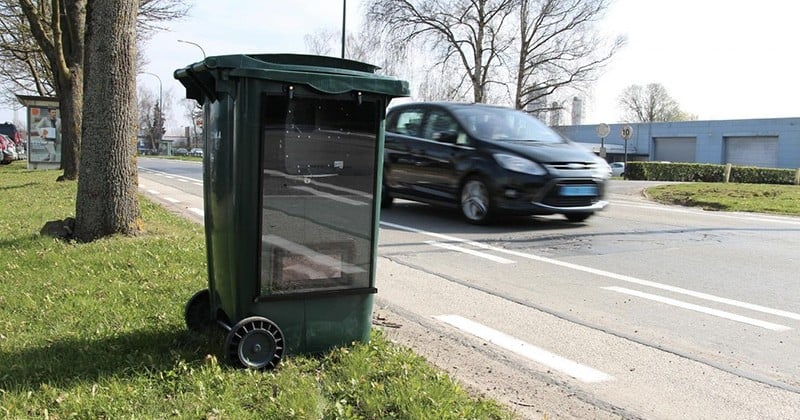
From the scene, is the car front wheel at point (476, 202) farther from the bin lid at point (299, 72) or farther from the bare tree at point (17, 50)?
the bare tree at point (17, 50)

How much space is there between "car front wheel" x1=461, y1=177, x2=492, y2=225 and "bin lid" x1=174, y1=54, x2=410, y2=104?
19.2ft

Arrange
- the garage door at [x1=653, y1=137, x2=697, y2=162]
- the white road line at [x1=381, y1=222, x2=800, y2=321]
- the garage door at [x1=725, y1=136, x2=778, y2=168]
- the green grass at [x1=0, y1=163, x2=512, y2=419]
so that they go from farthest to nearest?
the garage door at [x1=653, y1=137, x2=697, y2=162] < the garage door at [x1=725, y1=136, x2=778, y2=168] < the white road line at [x1=381, y1=222, x2=800, y2=321] < the green grass at [x1=0, y1=163, x2=512, y2=419]

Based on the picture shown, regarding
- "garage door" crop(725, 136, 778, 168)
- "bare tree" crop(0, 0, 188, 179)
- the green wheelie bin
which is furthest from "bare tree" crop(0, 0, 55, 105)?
"garage door" crop(725, 136, 778, 168)

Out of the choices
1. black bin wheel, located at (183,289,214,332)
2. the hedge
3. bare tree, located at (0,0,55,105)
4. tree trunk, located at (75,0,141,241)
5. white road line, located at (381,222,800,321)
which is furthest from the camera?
the hedge

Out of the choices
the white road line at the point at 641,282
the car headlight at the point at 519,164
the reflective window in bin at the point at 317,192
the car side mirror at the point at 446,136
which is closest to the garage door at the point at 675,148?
the car side mirror at the point at 446,136

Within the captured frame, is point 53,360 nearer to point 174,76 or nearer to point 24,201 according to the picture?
point 174,76

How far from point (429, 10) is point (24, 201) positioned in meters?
33.5

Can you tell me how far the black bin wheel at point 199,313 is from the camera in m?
4.00

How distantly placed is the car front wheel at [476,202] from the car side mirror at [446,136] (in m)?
0.69

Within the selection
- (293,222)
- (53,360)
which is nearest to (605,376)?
(293,222)

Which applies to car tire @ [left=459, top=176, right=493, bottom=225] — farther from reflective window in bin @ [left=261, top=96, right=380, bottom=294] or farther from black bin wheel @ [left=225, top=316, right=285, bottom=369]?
black bin wheel @ [left=225, top=316, right=285, bottom=369]

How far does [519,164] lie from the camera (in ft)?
29.7

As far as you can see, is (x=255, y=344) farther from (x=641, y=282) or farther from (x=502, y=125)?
(x=502, y=125)

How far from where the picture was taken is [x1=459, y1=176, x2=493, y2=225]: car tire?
9375mm
